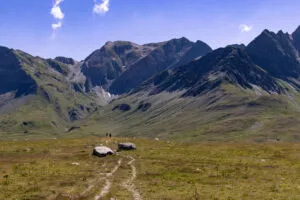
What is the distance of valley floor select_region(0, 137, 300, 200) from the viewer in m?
39.3

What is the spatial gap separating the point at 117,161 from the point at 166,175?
16.2 meters

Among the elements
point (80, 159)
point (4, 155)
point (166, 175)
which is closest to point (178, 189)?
point (166, 175)

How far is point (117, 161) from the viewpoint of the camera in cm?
6538

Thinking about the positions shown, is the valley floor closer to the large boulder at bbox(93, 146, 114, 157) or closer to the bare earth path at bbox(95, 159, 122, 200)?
the bare earth path at bbox(95, 159, 122, 200)

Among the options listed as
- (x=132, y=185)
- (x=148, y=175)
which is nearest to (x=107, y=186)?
(x=132, y=185)

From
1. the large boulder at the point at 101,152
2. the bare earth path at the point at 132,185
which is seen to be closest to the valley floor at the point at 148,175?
the bare earth path at the point at 132,185

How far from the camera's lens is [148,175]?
51.7m

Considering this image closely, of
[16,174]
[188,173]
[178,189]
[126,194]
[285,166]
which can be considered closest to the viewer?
[126,194]

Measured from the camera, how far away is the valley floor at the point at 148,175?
39344 mm

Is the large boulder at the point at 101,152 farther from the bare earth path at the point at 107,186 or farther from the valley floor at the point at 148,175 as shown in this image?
the bare earth path at the point at 107,186

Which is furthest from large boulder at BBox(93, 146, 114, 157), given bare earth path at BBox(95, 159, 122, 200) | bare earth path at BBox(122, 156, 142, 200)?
bare earth path at BBox(122, 156, 142, 200)

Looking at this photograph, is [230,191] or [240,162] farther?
[240,162]

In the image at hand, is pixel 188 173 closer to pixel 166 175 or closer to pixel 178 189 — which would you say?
pixel 166 175

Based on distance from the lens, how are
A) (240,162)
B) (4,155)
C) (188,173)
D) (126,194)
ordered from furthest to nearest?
(4,155)
(240,162)
(188,173)
(126,194)
